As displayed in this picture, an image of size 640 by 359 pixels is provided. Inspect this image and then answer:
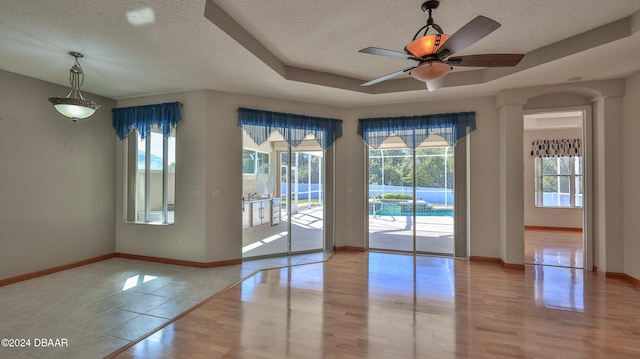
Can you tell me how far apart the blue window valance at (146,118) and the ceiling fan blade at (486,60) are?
13.0 feet

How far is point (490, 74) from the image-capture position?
3.92m

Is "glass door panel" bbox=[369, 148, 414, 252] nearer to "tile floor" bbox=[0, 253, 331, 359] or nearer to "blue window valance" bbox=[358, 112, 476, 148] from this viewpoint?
"blue window valance" bbox=[358, 112, 476, 148]

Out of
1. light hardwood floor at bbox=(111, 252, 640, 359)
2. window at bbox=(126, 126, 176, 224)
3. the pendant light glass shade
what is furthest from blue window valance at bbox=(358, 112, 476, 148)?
the pendant light glass shade

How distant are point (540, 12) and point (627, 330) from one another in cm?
298

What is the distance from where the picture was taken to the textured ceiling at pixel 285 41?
7.98ft

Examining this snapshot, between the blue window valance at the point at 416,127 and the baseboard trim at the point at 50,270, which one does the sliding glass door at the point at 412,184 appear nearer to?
the blue window valance at the point at 416,127

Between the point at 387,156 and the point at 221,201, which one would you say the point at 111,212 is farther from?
the point at 387,156

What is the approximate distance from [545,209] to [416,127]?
508 centimetres

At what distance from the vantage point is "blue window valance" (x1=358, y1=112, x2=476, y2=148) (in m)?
4.66

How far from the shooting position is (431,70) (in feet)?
7.58

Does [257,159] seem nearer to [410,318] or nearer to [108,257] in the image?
[108,257]

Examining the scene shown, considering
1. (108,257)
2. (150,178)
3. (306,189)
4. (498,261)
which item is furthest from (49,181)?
(498,261)

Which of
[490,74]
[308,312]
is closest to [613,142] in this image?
[490,74]

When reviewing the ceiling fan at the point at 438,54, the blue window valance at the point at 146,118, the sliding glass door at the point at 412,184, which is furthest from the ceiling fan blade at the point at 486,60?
the blue window valance at the point at 146,118
